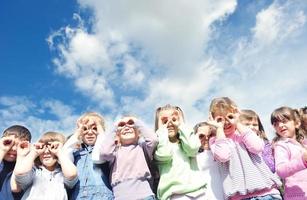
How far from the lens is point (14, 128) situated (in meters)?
6.41

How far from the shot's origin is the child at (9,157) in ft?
19.0

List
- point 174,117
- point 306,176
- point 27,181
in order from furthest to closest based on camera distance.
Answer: point 174,117 < point 306,176 < point 27,181

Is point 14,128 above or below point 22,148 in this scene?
above

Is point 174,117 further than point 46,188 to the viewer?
Yes

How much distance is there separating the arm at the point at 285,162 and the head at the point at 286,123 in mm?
332

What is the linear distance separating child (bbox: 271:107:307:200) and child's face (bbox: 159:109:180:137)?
1.67 meters

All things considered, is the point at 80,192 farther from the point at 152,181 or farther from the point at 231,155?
the point at 231,155

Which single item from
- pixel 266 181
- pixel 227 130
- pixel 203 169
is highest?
pixel 227 130

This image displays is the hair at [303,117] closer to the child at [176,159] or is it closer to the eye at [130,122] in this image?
the child at [176,159]

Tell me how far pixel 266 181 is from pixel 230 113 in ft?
3.97

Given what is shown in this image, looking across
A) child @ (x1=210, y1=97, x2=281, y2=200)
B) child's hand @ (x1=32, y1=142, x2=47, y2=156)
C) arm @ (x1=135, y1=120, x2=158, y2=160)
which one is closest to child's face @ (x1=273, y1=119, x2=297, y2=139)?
child @ (x1=210, y1=97, x2=281, y2=200)

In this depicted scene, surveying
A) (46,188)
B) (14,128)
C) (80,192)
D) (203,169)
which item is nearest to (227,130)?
(203,169)

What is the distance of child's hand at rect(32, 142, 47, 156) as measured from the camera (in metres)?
5.94

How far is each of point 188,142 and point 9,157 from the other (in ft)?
9.41
